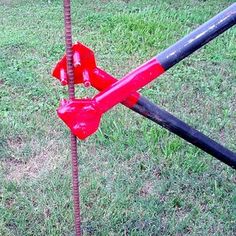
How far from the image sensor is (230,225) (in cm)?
247

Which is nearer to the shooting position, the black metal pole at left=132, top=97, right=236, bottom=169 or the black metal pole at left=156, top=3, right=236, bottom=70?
the black metal pole at left=156, top=3, right=236, bottom=70

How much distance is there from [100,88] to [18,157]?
1406 millimetres

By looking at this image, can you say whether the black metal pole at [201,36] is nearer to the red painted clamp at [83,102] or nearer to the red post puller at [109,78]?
the red post puller at [109,78]

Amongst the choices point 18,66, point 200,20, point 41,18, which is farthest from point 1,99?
point 200,20

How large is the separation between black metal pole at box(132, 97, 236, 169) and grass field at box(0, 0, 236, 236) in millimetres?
686

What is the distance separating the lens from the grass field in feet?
8.21

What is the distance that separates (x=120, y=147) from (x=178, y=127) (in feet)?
4.10

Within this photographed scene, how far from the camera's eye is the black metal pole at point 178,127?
5.74ft

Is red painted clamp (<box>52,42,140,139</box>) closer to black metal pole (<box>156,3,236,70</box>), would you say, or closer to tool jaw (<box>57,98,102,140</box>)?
tool jaw (<box>57,98,102,140</box>)

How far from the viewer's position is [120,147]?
3.02m

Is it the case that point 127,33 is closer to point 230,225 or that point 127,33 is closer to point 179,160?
point 179,160

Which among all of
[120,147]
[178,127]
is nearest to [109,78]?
[178,127]

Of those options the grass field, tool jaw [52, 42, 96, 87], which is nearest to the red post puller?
tool jaw [52, 42, 96, 87]

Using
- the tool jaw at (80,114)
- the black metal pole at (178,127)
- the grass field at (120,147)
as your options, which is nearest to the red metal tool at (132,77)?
the tool jaw at (80,114)
